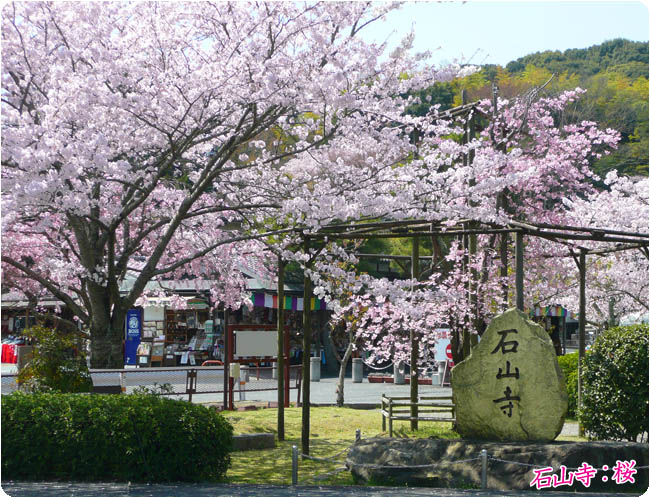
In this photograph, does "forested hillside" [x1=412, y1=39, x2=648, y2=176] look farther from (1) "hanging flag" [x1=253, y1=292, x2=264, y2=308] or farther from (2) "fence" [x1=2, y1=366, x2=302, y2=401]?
(2) "fence" [x1=2, y1=366, x2=302, y2=401]

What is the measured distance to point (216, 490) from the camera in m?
8.25

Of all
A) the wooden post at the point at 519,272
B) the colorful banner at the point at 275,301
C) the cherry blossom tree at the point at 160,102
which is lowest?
the colorful banner at the point at 275,301

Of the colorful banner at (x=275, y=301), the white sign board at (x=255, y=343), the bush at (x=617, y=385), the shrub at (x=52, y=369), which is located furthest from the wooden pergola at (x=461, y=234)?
the colorful banner at (x=275, y=301)

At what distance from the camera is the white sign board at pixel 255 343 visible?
619 inches

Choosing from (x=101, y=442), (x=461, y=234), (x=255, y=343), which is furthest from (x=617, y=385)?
(x=255, y=343)

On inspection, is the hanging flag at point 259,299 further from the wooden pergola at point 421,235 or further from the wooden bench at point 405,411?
the wooden pergola at point 421,235

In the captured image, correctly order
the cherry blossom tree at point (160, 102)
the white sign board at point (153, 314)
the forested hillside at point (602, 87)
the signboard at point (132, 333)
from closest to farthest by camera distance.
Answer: the cherry blossom tree at point (160, 102) < the signboard at point (132, 333) < the white sign board at point (153, 314) < the forested hillside at point (602, 87)

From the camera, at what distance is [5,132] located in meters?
9.23

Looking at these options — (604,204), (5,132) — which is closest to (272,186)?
(5,132)

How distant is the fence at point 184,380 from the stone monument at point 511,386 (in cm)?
595

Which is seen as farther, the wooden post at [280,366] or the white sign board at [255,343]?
the white sign board at [255,343]

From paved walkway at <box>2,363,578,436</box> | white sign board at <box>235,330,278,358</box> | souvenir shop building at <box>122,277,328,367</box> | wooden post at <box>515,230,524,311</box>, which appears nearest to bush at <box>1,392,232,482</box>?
wooden post at <box>515,230,524,311</box>

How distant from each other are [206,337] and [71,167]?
18930 mm

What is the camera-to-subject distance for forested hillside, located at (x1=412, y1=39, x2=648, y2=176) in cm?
3941
